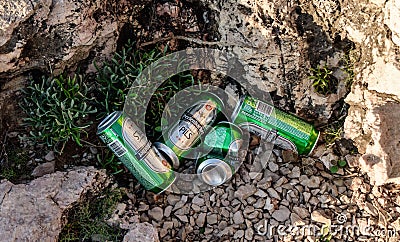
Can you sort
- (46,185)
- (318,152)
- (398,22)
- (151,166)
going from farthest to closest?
(318,152) → (151,166) → (46,185) → (398,22)

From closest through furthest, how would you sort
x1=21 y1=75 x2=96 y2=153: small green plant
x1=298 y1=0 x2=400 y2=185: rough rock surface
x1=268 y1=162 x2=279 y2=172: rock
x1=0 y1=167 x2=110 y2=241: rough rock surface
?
1. x1=0 y1=167 x2=110 y2=241: rough rock surface
2. x1=298 y1=0 x2=400 y2=185: rough rock surface
3. x1=21 y1=75 x2=96 y2=153: small green plant
4. x1=268 y1=162 x2=279 y2=172: rock

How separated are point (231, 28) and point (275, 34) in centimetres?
21

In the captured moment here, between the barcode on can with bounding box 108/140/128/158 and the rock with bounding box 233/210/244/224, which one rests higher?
the barcode on can with bounding box 108/140/128/158

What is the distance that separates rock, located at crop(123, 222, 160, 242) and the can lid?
373mm

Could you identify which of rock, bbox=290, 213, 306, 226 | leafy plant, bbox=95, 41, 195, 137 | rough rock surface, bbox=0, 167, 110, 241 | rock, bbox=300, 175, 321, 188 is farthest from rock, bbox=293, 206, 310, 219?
rough rock surface, bbox=0, 167, 110, 241

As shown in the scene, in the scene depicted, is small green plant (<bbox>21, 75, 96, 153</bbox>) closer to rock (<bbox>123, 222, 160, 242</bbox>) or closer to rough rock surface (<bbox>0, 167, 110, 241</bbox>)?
rough rock surface (<bbox>0, 167, 110, 241</bbox>)

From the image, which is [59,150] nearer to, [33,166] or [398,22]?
[33,166]

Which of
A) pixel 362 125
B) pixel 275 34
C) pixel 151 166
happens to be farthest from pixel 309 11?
pixel 151 166

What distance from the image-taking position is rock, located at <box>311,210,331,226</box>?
2594mm

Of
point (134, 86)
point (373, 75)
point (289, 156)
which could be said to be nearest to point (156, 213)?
point (134, 86)

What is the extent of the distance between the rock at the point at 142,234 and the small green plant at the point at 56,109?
1.53 ft

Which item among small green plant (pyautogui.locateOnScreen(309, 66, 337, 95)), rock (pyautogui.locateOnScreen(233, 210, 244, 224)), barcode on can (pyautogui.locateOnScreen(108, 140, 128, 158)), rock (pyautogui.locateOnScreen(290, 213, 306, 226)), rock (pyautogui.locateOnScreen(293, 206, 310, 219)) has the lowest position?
rock (pyautogui.locateOnScreen(233, 210, 244, 224))

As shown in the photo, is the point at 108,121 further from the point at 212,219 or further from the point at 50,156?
the point at 212,219

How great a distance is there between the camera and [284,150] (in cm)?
278
